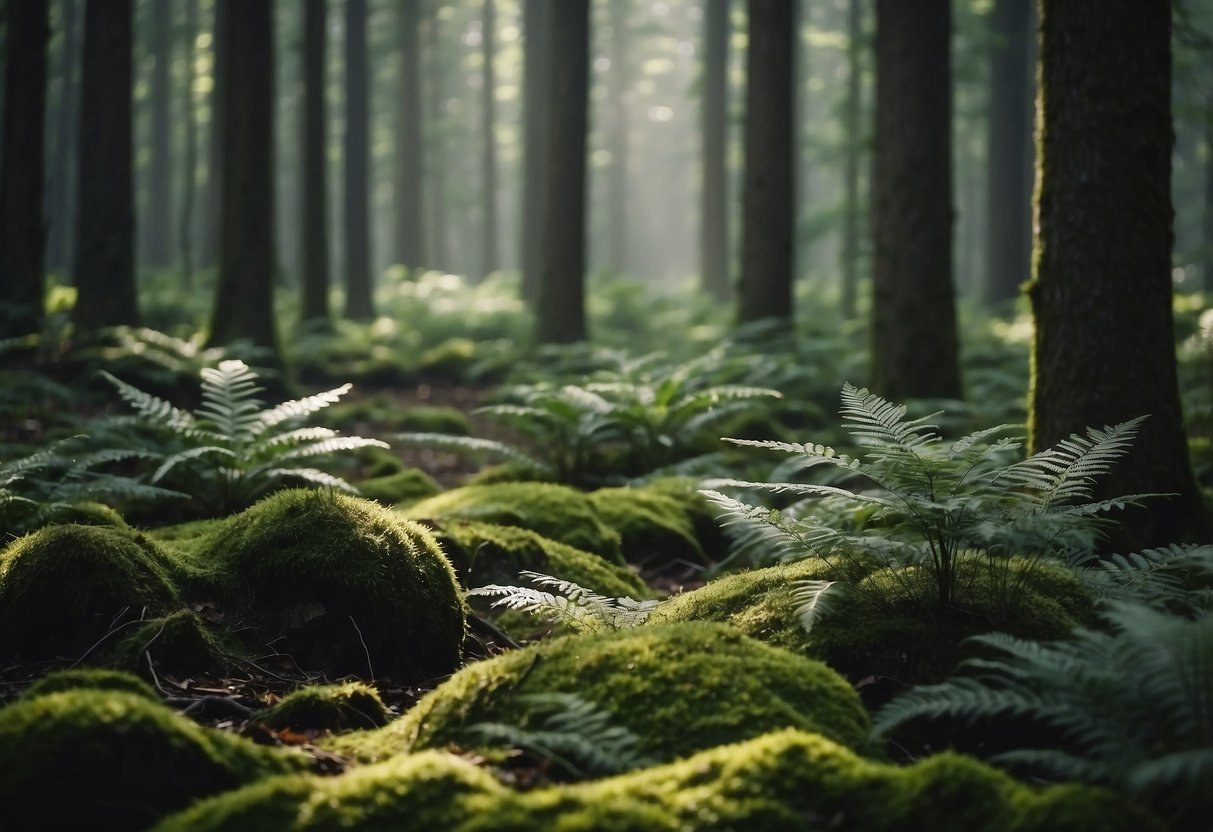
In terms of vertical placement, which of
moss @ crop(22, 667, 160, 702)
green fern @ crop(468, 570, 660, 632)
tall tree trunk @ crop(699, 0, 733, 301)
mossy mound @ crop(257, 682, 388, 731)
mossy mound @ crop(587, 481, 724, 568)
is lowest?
mossy mound @ crop(587, 481, 724, 568)

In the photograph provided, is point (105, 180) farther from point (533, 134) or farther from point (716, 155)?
point (716, 155)

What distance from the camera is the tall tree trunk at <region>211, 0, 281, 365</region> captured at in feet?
40.4

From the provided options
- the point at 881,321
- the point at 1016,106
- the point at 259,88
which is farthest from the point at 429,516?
the point at 1016,106

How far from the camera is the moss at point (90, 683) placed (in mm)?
2811

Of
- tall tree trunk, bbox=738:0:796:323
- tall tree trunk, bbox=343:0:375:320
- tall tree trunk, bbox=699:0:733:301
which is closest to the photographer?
tall tree trunk, bbox=738:0:796:323

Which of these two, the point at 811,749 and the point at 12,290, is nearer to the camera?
the point at 811,749

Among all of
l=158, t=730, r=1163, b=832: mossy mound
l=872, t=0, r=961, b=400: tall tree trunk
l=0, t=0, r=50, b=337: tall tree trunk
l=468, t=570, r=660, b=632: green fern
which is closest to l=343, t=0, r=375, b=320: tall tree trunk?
l=0, t=0, r=50, b=337: tall tree trunk

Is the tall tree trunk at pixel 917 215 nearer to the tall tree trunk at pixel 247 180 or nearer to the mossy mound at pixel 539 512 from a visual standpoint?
the mossy mound at pixel 539 512

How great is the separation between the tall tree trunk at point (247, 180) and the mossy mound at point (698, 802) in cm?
1067

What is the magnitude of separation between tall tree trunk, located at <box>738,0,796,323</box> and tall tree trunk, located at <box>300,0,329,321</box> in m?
7.71

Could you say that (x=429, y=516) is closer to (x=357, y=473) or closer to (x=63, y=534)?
(x=63, y=534)

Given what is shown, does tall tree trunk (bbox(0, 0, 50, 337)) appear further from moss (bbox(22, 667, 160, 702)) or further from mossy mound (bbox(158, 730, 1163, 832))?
mossy mound (bbox(158, 730, 1163, 832))

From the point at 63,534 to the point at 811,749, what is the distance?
108 inches

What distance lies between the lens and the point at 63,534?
12.1 ft
